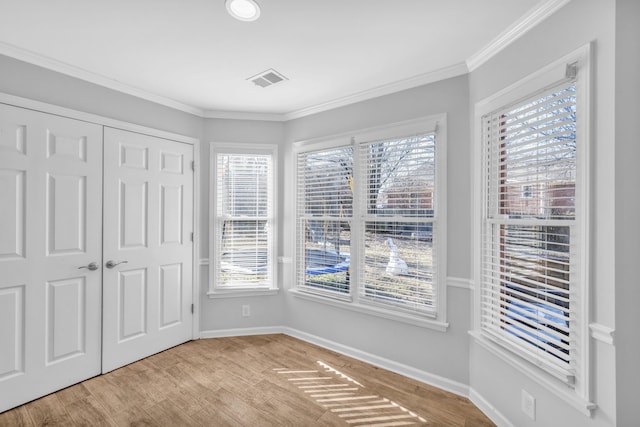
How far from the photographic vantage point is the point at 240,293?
353cm

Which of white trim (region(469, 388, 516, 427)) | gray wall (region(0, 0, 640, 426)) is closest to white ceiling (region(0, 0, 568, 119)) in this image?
gray wall (region(0, 0, 640, 426))

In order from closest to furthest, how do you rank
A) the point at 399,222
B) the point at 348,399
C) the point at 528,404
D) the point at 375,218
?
the point at 528,404
the point at 348,399
the point at 399,222
the point at 375,218

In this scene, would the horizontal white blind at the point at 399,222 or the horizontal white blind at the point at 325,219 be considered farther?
the horizontal white blind at the point at 325,219

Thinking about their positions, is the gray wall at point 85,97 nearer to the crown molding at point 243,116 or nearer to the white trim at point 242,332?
the crown molding at point 243,116

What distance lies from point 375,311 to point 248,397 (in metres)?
1.24

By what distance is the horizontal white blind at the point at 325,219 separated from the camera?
10.2 ft

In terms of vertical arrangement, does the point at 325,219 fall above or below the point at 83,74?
below

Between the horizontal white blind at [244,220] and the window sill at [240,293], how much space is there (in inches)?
2.3

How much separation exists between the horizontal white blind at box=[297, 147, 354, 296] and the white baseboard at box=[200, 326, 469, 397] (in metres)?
0.53

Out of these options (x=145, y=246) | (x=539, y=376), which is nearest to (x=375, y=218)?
(x=539, y=376)
